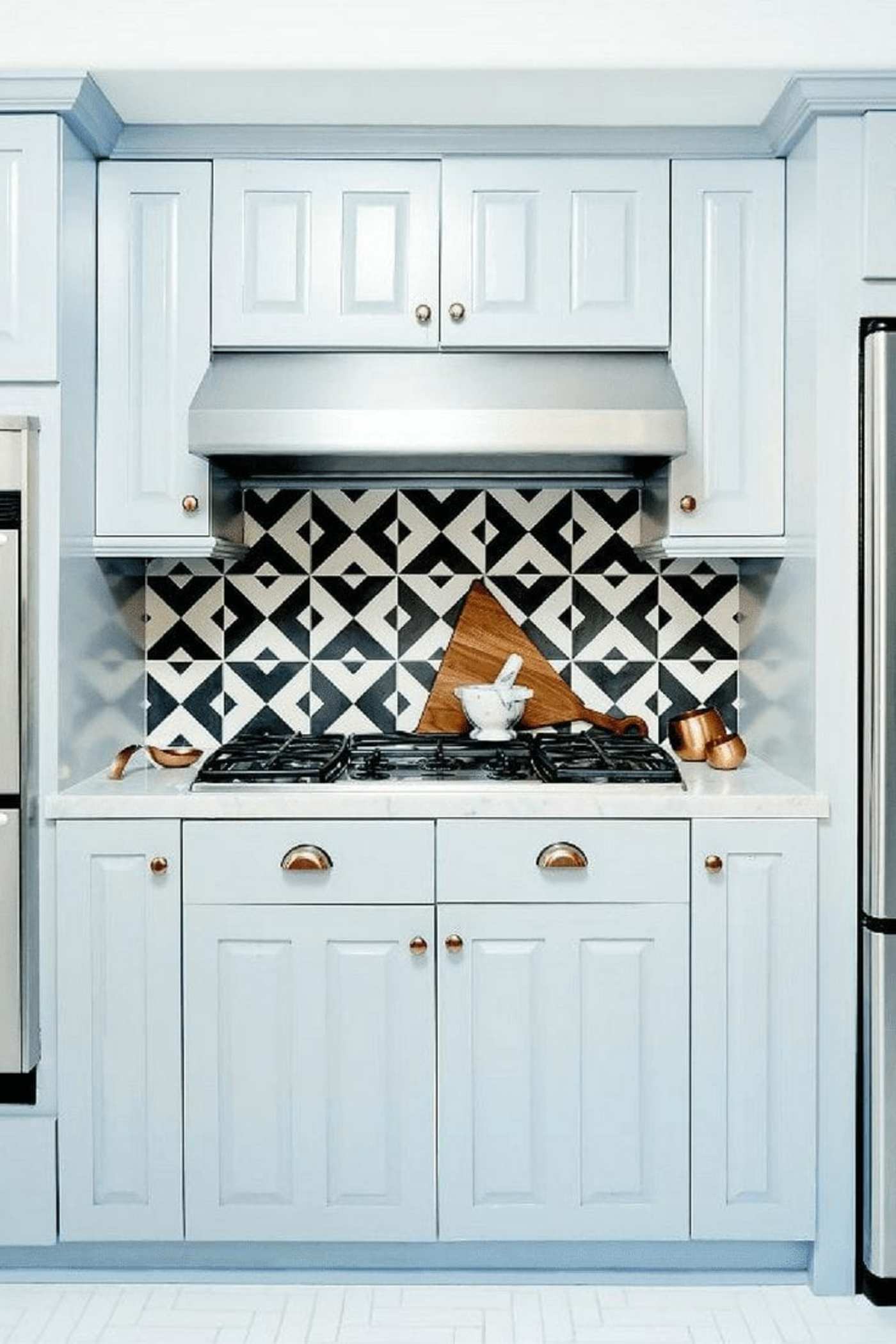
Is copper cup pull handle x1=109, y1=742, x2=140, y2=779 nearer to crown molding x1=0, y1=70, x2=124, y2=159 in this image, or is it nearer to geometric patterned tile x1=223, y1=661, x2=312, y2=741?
geometric patterned tile x1=223, y1=661, x2=312, y2=741

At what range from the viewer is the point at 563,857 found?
7.76ft

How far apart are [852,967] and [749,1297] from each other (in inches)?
26.0

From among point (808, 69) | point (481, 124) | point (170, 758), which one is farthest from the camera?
point (170, 758)

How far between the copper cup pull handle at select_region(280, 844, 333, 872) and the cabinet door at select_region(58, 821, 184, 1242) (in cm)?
23

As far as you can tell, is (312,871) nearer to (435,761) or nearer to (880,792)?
(435,761)

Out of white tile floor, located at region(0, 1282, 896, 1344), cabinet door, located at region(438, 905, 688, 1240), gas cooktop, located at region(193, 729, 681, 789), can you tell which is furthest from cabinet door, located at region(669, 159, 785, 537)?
white tile floor, located at region(0, 1282, 896, 1344)

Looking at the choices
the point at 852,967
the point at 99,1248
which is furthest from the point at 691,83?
the point at 99,1248

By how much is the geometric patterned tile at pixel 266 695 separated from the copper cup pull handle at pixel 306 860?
2.26 ft

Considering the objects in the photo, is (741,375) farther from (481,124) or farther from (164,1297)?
(164,1297)

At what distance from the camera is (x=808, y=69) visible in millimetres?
2314

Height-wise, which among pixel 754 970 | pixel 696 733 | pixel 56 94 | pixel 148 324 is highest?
pixel 56 94

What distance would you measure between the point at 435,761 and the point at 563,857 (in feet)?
1.27

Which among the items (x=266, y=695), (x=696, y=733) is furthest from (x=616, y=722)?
(x=266, y=695)

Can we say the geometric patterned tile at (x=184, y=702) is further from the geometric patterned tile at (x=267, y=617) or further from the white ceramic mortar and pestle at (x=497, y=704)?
the white ceramic mortar and pestle at (x=497, y=704)
